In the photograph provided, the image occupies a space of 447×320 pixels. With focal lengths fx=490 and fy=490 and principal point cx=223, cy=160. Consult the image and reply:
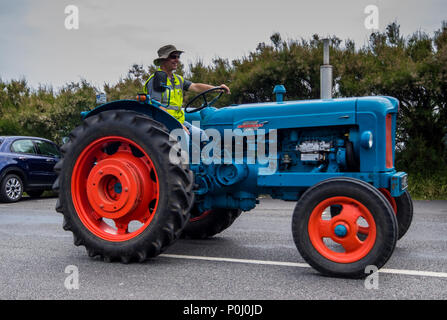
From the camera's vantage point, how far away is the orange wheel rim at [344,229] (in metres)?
3.93

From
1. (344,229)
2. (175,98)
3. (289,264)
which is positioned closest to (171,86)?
(175,98)

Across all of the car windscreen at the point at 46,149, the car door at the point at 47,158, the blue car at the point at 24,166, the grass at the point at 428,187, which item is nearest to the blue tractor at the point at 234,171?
the grass at the point at 428,187

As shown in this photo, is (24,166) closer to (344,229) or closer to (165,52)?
(165,52)

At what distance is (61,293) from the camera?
12.1 feet

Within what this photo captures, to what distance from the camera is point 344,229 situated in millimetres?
3996

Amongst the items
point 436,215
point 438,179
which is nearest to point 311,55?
point 438,179

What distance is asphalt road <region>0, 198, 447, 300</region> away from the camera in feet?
11.8

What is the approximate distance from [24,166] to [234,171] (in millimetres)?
8165

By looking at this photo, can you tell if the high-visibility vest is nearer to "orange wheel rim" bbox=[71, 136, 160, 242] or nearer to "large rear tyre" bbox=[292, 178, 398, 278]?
"orange wheel rim" bbox=[71, 136, 160, 242]

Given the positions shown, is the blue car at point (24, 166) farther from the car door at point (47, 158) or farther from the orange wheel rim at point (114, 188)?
the orange wheel rim at point (114, 188)

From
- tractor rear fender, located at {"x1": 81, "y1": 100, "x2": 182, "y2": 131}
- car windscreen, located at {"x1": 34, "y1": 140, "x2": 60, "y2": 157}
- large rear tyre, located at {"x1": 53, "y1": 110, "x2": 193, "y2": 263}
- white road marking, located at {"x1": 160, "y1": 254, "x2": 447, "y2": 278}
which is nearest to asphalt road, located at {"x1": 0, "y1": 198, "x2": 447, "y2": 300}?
white road marking, located at {"x1": 160, "y1": 254, "x2": 447, "y2": 278}

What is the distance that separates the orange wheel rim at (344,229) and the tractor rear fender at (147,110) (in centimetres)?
171

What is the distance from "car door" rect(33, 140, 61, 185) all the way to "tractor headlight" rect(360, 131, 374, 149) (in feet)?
30.8
